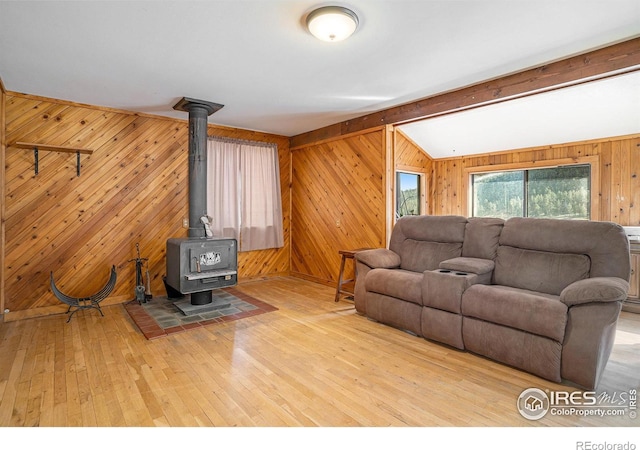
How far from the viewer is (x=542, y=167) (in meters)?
5.00

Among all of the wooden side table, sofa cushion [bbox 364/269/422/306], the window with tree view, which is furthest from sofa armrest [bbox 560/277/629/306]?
the window with tree view

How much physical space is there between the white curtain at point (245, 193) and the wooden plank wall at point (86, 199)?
0.44m

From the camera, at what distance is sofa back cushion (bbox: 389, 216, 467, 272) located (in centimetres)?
361

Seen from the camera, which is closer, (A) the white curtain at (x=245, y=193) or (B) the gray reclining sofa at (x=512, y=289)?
(B) the gray reclining sofa at (x=512, y=289)

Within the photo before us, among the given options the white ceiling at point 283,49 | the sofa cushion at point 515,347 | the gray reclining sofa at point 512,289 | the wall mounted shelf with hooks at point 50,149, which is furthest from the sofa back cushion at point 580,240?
the wall mounted shelf with hooks at point 50,149

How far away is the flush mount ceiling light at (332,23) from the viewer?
216 cm

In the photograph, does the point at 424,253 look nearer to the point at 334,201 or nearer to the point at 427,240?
the point at 427,240

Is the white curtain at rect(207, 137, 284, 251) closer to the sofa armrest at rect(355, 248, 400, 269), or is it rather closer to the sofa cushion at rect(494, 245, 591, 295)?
the sofa armrest at rect(355, 248, 400, 269)

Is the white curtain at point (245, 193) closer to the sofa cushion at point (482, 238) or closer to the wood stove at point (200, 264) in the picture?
the wood stove at point (200, 264)

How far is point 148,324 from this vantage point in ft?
11.3

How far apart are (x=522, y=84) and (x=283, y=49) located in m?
2.24

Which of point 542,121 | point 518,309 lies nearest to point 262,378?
point 518,309
